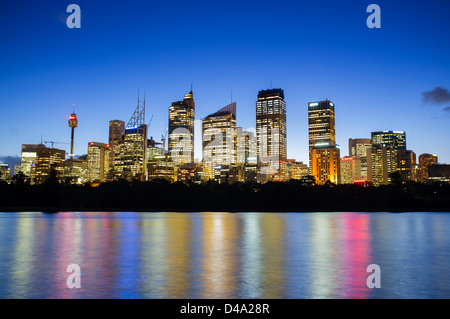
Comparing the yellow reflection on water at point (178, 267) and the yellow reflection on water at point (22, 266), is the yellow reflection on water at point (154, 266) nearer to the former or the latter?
the yellow reflection on water at point (178, 267)

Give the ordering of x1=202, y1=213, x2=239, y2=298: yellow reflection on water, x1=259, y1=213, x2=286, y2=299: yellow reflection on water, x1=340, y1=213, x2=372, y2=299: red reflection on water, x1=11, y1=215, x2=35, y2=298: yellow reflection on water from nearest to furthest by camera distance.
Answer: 1. x1=340, y1=213, x2=372, y2=299: red reflection on water
2. x1=259, y1=213, x2=286, y2=299: yellow reflection on water
3. x1=202, y1=213, x2=239, y2=298: yellow reflection on water
4. x1=11, y1=215, x2=35, y2=298: yellow reflection on water

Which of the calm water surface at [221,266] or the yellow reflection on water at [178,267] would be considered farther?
the yellow reflection on water at [178,267]

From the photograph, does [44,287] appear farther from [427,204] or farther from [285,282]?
[427,204]

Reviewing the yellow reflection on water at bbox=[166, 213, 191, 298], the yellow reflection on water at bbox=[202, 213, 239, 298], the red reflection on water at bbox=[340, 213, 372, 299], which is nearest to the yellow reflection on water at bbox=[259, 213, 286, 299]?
the yellow reflection on water at bbox=[202, 213, 239, 298]

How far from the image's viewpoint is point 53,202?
467ft

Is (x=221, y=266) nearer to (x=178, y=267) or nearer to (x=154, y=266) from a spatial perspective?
(x=178, y=267)

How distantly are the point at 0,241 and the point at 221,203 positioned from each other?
102812 mm

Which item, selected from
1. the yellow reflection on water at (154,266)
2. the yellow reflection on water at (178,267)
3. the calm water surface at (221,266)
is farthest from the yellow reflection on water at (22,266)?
the yellow reflection on water at (178,267)

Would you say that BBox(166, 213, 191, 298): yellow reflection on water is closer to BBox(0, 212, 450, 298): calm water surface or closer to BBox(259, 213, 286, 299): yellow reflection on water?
BBox(0, 212, 450, 298): calm water surface

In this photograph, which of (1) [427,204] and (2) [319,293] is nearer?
(2) [319,293]

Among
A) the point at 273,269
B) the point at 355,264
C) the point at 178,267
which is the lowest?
the point at 355,264

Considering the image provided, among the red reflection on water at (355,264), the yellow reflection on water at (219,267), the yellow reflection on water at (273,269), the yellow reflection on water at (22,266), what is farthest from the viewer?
the yellow reflection on water at (22,266)

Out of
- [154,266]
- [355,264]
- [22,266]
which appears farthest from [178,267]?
[355,264]
